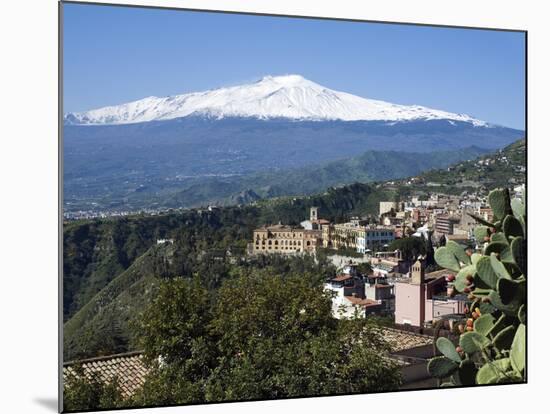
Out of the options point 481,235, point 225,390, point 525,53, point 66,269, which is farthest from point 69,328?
point 525,53

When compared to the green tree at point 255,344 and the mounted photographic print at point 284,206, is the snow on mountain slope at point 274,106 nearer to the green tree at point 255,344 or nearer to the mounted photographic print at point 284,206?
the mounted photographic print at point 284,206

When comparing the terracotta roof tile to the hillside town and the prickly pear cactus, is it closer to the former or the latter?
the hillside town

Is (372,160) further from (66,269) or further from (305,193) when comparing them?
(66,269)

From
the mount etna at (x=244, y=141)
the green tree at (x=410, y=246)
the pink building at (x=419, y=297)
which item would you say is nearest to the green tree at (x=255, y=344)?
the pink building at (x=419, y=297)

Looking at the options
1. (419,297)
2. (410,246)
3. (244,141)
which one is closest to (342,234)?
(410,246)

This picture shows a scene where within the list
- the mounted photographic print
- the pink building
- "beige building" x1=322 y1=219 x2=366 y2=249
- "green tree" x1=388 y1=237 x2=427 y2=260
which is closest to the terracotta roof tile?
the mounted photographic print

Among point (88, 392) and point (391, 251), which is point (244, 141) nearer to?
point (391, 251)
